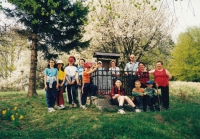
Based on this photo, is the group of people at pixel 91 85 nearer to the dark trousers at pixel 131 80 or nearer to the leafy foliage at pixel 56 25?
the dark trousers at pixel 131 80

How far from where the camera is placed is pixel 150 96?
870 cm

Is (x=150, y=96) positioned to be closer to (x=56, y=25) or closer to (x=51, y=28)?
(x=51, y=28)

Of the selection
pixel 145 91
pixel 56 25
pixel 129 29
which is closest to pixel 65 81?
pixel 145 91

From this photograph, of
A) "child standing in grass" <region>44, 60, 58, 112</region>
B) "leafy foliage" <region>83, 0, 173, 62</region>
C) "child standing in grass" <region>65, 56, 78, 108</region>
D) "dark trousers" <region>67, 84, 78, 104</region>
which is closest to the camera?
"child standing in grass" <region>44, 60, 58, 112</region>

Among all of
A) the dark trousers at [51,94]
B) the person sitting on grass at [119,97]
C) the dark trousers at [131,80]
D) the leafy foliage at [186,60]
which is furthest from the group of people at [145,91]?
the leafy foliage at [186,60]

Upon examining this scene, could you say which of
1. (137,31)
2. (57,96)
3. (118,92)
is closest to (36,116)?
(57,96)

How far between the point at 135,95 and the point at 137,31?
636 inches

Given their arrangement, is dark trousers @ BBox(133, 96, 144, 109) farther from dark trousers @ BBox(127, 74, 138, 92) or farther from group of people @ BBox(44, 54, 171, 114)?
dark trousers @ BBox(127, 74, 138, 92)

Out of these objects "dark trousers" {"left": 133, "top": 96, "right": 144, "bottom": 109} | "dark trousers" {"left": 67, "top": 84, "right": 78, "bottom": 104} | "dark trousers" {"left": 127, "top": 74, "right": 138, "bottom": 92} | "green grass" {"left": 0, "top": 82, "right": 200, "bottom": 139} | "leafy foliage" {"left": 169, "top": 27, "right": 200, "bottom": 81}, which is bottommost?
"green grass" {"left": 0, "top": 82, "right": 200, "bottom": 139}

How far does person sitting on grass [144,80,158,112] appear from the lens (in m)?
8.69

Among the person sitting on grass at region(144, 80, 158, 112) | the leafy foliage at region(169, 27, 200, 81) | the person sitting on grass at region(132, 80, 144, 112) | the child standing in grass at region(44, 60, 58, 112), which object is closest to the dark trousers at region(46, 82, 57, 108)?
the child standing in grass at region(44, 60, 58, 112)

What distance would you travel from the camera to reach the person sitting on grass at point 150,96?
8.69 metres

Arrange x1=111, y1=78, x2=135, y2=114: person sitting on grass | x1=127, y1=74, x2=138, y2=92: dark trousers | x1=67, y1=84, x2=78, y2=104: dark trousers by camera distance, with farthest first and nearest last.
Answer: x1=127, y1=74, x2=138, y2=92: dark trousers, x1=67, y1=84, x2=78, y2=104: dark trousers, x1=111, y1=78, x2=135, y2=114: person sitting on grass

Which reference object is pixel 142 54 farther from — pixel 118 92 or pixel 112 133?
pixel 112 133
